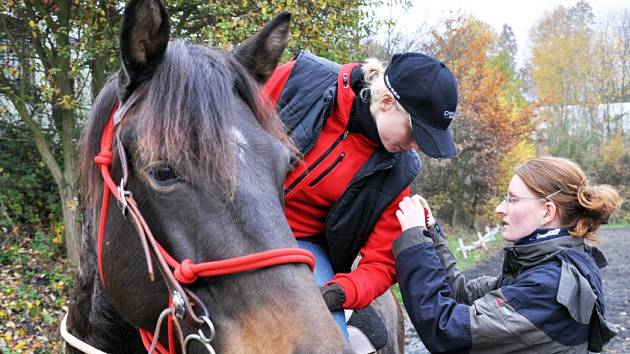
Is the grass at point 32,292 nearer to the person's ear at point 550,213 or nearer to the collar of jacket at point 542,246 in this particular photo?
the collar of jacket at point 542,246

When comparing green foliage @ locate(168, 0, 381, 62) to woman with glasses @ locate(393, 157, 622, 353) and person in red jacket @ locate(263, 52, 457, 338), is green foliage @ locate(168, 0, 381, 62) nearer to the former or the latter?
person in red jacket @ locate(263, 52, 457, 338)

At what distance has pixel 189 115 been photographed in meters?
1.74

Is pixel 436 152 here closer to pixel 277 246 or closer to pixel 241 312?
pixel 277 246

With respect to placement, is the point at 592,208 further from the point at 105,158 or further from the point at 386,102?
the point at 105,158

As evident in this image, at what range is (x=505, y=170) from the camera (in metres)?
22.3

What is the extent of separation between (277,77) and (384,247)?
109cm

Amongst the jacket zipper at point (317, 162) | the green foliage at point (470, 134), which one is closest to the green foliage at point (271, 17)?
the jacket zipper at point (317, 162)

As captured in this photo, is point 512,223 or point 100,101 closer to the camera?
point 100,101

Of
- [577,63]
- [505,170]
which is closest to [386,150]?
[505,170]

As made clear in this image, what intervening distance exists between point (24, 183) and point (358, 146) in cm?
768

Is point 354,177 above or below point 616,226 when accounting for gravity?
above

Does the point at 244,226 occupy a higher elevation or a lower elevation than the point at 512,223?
higher

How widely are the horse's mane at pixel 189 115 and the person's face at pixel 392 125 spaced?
70 cm

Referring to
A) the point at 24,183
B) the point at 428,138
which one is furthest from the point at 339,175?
the point at 24,183
